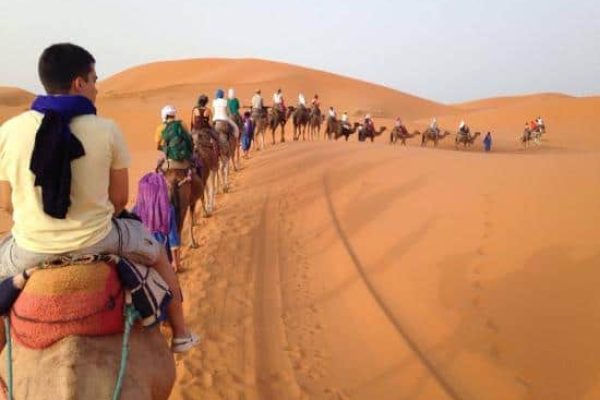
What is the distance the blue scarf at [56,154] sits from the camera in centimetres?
259

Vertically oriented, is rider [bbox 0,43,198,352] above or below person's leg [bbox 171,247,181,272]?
above

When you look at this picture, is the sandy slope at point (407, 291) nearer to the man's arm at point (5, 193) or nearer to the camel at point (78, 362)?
the camel at point (78, 362)

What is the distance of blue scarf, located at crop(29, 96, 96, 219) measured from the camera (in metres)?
2.59

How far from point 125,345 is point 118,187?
32.3 inches

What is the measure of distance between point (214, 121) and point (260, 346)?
349 inches

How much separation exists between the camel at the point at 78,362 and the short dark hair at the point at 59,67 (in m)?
0.90

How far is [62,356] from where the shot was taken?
251cm

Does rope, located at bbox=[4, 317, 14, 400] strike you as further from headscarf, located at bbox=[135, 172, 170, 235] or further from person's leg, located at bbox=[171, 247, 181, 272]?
person's leg, located at bbox=[171, 247, 181, 272]

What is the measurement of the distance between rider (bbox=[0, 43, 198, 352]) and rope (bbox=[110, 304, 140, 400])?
35 centimetres

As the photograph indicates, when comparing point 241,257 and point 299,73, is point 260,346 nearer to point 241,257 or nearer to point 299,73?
point 241,257

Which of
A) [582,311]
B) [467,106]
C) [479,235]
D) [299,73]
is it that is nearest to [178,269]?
[479,235]

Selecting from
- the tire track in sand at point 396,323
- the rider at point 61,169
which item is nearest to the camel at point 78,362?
the rider at point 61,169

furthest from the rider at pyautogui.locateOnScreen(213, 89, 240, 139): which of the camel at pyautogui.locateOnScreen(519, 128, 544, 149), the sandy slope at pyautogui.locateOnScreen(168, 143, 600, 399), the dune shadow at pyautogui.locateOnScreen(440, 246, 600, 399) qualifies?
the camel at pyautogui.locateOnScreen(519, 128, 544, 149)

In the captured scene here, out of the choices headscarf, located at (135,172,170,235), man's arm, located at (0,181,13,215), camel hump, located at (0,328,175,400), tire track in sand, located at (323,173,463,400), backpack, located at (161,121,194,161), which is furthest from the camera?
backpack, located at (161,121,194,161)
